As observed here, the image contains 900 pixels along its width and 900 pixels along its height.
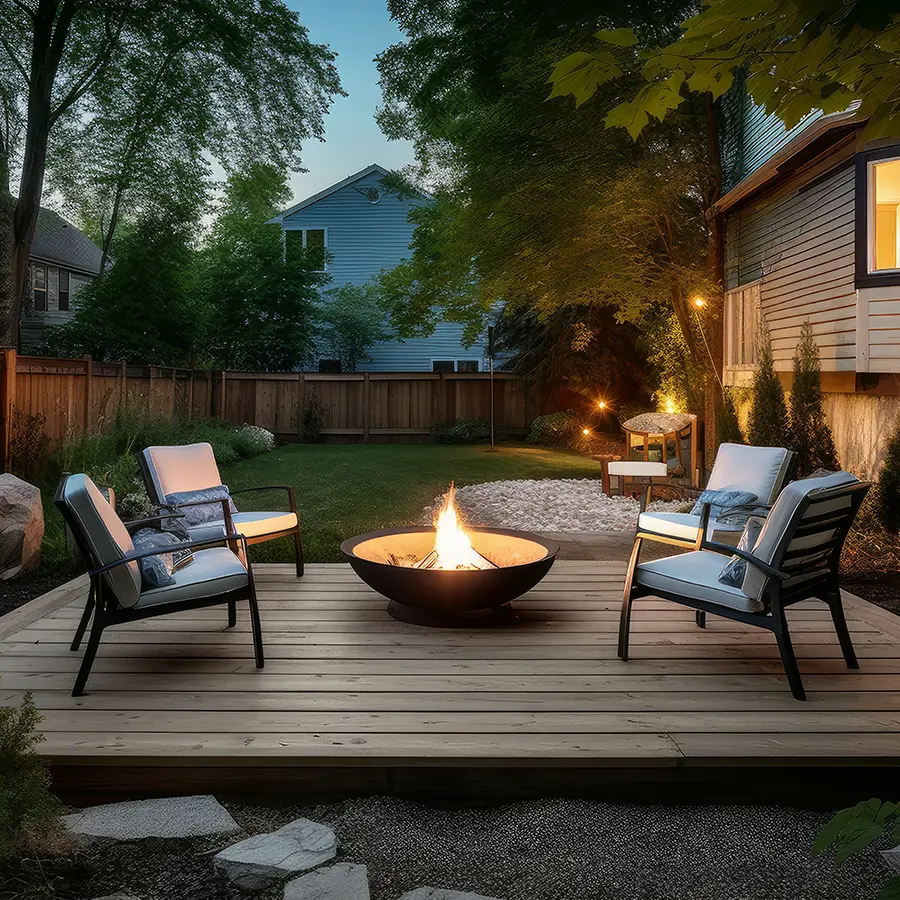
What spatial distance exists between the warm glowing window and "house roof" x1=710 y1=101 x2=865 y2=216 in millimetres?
523

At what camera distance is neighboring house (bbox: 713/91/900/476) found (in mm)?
7246

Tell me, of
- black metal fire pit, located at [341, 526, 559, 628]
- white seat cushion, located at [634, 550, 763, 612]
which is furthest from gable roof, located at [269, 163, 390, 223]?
white seat cushion, located at [634, 550, 763, 612]

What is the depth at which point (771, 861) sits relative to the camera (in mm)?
2199

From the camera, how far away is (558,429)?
54.1ft

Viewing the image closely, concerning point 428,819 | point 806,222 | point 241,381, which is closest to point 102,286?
point 241,381

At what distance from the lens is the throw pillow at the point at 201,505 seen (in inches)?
180

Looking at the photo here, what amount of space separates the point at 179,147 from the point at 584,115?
23.9 feet

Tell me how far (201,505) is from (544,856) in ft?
10.1

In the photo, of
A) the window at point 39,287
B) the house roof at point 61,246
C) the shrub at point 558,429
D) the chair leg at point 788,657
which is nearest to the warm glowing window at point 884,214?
the chair leg at point 788,657

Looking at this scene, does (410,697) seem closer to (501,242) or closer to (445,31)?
(501,242)

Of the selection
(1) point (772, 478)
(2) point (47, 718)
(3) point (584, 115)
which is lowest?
(2) point (47, 718)

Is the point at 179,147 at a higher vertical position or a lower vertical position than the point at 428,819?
higher

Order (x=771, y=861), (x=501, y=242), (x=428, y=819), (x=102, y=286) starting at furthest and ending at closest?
1. (x=102, y=286)
2. (x=501, y=242)
3. (x=428, y=819)
4. (x=771, y=861)

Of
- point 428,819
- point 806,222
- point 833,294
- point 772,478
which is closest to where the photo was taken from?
point 428,819
